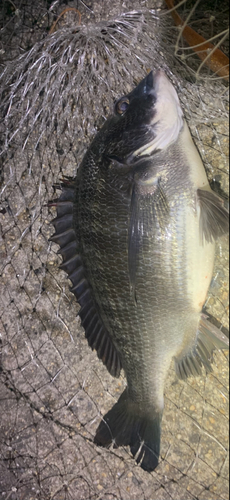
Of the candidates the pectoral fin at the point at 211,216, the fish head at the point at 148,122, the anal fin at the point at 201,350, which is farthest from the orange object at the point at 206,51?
the anal fin at the point at 201,350

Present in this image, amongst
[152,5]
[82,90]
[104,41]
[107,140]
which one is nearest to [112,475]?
[107,140]

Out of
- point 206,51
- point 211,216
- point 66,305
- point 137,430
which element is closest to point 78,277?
point 66,305

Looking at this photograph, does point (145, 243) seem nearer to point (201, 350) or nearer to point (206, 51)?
point (201, 350)

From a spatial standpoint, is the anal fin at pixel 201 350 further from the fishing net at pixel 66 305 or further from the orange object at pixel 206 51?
the orange object at pixel 206 51

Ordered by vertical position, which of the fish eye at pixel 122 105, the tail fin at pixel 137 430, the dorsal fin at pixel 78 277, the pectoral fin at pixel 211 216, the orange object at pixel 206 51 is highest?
the orange object at pixel 206 51

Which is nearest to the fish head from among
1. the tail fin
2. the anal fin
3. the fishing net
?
the fishing net

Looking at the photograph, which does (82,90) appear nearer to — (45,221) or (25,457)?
(45,221)

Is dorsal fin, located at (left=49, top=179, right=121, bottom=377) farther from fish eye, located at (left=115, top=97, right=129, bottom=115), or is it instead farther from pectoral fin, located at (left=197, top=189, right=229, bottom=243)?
pectoral fin, located at (left=197, top=189, right=229, bottom=243)
